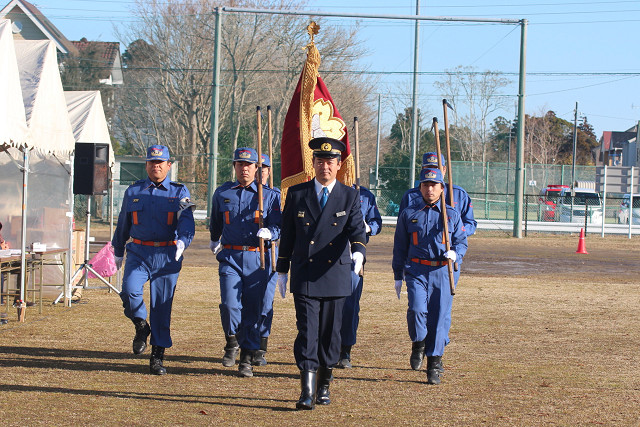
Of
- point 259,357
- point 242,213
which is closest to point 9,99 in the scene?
point 242,213

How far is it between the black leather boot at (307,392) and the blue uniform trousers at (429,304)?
164cm

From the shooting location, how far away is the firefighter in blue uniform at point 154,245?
8562 mm

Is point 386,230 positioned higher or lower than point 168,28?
lower

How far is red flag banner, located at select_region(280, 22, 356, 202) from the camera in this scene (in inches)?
435

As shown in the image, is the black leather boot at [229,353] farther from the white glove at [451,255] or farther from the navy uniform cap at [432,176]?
the navy uniform cap at [432,176]

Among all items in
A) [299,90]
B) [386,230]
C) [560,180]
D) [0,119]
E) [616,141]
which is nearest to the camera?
[0,119]

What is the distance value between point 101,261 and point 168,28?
1226 inches

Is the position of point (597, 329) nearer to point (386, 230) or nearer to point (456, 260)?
point (456, 260)

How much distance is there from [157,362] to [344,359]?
1923mm

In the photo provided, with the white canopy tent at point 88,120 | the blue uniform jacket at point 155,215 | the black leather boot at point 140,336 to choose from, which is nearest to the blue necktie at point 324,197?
the blue uniform jacket at point 155,215

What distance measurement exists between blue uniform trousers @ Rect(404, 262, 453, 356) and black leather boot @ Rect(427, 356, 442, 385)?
3.5 inches

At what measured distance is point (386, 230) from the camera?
38.1 meters

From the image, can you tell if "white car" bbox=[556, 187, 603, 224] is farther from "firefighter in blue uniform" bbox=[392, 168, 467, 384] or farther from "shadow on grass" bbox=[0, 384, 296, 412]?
"shadow on grass" bbox=[0, 384, 296, 412]

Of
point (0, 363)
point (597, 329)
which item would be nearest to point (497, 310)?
point (597, 329)
